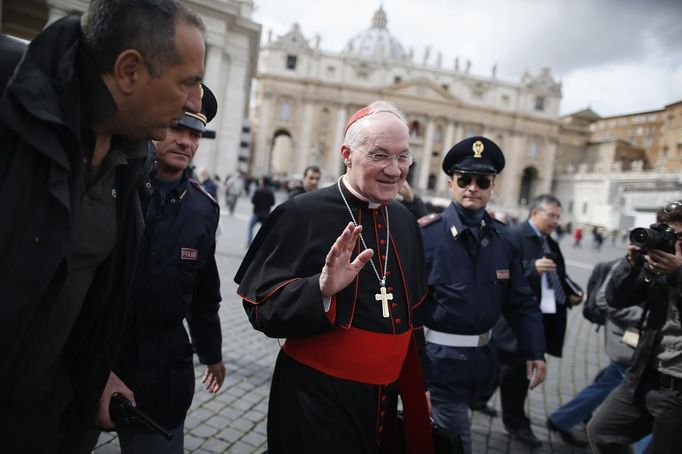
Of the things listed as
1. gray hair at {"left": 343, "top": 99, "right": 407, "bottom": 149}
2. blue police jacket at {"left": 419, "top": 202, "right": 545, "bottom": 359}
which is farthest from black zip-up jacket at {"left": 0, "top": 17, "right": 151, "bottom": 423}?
blue police jacket at {"left": 419, "top": 202, "right": 545, "bottom": 359}

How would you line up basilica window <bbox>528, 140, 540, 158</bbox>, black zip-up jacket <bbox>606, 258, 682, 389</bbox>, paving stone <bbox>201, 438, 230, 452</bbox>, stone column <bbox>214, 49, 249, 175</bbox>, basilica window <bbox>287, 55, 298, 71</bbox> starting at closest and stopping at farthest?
black zip-up jacket <bbox>606, 258, 682, 389</bbox>, paving stone <bbox>201, 438, 230, 452</bbox>, stone column <bbox>214, 49, 249, 175</bbox>, basilica window <bbox>287, 55, 298, 71</bbox>, basilica window <bbox>528, 140, 540, 158</bbox>

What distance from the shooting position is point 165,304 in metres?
2.21

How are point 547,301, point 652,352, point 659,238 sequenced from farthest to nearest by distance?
point 547,301 < point 652,352 < point 659,238

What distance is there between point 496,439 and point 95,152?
13.3 ft

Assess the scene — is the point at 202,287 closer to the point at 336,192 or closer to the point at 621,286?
the point at 336,192

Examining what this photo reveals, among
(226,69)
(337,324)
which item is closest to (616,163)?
(226,69)

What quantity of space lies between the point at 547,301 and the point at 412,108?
61.0 meters

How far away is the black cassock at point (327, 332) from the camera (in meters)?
1.99

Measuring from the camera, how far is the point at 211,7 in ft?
65.3

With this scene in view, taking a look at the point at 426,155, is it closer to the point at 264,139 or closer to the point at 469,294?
the point at 264,139

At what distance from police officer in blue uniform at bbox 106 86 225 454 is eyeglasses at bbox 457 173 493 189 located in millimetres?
1727

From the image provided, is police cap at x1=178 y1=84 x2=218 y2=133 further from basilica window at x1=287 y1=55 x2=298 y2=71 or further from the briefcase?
basilica window at x1=287 y1=55 x2=298 y2=71

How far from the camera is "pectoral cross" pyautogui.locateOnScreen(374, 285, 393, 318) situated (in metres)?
2.15

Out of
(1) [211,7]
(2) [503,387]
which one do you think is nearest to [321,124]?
(1) [211,7]
